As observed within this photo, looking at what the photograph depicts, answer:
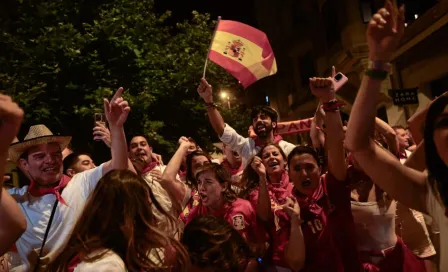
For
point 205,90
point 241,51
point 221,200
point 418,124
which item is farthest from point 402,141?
point 418,124

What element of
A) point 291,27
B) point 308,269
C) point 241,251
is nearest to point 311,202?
point 308,269

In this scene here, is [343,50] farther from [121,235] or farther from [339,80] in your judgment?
[121,235]

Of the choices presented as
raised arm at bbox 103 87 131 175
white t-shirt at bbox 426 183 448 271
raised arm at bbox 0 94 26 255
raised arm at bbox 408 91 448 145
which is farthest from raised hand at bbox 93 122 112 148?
white t-shirt at bbox 426 183 448 271

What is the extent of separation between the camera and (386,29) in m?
2.27

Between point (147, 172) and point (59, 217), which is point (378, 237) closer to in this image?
point (59, 217)

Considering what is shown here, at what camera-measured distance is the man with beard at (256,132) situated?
5.91 metres

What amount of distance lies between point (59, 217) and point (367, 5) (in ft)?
54.3

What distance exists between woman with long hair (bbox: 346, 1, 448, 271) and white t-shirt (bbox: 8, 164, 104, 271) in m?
2.39

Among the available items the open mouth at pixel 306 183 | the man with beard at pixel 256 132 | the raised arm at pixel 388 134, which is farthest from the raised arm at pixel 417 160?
the man with beard at pixel 256 132

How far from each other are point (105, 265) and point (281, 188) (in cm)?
274

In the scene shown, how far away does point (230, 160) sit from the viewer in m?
6.61

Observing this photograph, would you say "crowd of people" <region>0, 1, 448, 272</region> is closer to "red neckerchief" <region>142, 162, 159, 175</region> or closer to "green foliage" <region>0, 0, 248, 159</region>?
"red neckerchief" <region>142, 162, 159, 175</region>

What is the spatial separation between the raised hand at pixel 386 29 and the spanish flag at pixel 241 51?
4.70m

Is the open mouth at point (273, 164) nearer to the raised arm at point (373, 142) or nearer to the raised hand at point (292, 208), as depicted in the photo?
the raised hand at point (292, 208)
